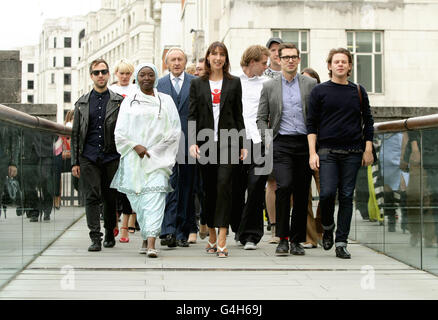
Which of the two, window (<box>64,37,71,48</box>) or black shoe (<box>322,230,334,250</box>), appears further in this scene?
window (<box>64,37,71,48</box>)

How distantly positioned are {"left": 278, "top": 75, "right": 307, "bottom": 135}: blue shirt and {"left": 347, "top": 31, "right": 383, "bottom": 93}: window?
22.2 m

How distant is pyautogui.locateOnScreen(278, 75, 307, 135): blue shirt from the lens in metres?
8.90

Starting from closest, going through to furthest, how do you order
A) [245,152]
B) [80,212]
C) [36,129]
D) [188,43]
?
[36,129]
[245,152]
[80,212]
[188,43]

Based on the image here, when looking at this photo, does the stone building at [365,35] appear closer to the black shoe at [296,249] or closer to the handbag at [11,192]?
the black shoe at [296,249]

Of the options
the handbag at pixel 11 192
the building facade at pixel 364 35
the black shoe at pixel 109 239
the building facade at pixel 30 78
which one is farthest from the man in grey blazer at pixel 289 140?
the building facade at pixel 30 78

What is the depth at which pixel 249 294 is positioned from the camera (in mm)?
6207

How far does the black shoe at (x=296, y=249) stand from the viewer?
29.0ft

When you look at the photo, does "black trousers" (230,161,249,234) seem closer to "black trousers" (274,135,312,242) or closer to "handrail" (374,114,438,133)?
"black trousers" (274,135,312,242)

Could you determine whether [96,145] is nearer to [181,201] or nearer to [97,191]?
[97,191]

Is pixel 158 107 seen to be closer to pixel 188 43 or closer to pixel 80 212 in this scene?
pixel 80 212

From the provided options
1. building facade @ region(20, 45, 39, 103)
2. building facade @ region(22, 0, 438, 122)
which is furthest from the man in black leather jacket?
building facade @ region(20, 45, 39, 103)
